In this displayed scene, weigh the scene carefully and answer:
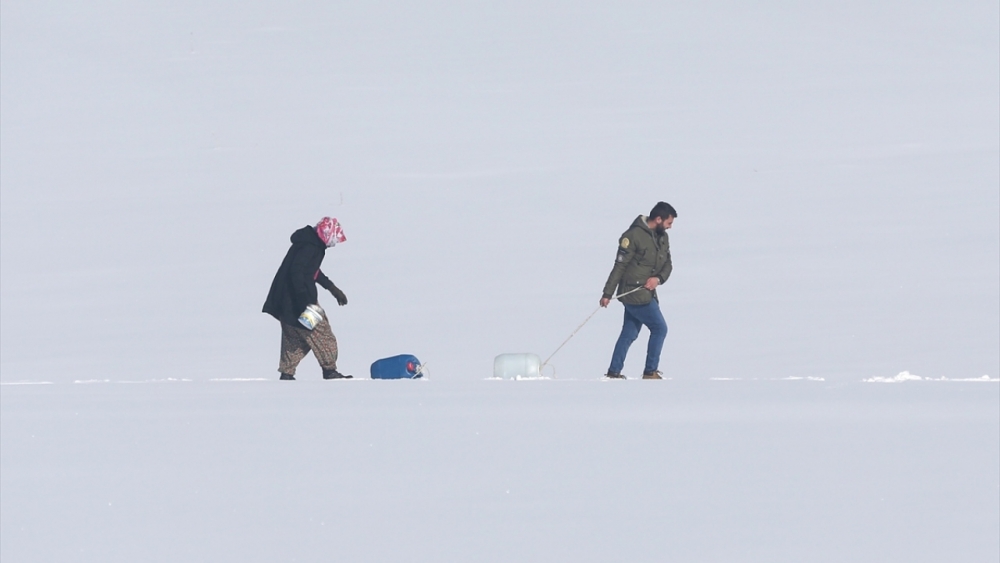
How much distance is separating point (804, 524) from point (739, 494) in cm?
43

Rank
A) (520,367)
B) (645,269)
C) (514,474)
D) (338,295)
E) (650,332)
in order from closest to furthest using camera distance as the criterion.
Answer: (514,474) → (645,269) → (650,332) → (338,295) → (520,367)

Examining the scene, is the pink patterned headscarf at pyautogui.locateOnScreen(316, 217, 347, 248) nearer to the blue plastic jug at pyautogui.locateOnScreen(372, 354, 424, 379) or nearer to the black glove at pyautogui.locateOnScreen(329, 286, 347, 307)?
the black glove at pyautogui.locateOnScreen(329, 286, 347, 307)

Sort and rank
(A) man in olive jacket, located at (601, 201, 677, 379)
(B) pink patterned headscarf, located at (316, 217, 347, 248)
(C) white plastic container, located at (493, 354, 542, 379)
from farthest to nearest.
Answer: (C) white plastic container, located at (493, 354, 542, 379) → (B) pink patterned headscarf, located at (316, 217, 347, 248) → (A) man in olive jacket, located at (601, 201, 677, 379)

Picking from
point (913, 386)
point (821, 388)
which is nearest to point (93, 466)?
point (821, 388)

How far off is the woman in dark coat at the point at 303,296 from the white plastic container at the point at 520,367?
54.0 inches

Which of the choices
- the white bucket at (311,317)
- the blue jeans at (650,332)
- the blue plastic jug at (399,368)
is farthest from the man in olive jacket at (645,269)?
the white bucket at (311,317)

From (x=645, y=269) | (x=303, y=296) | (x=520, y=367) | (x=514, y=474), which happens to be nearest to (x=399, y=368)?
(x=520, y=367)

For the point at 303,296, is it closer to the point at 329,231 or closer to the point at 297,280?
the point at 297,280

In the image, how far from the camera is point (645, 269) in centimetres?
1127

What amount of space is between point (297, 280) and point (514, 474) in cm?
421

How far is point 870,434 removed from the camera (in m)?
8.19

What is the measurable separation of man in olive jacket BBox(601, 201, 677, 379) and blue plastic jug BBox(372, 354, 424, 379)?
5.91ft

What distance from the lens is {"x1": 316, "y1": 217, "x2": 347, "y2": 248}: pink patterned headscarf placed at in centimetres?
1147

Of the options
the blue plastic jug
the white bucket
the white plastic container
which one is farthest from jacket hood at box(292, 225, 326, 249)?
the white plastic container
